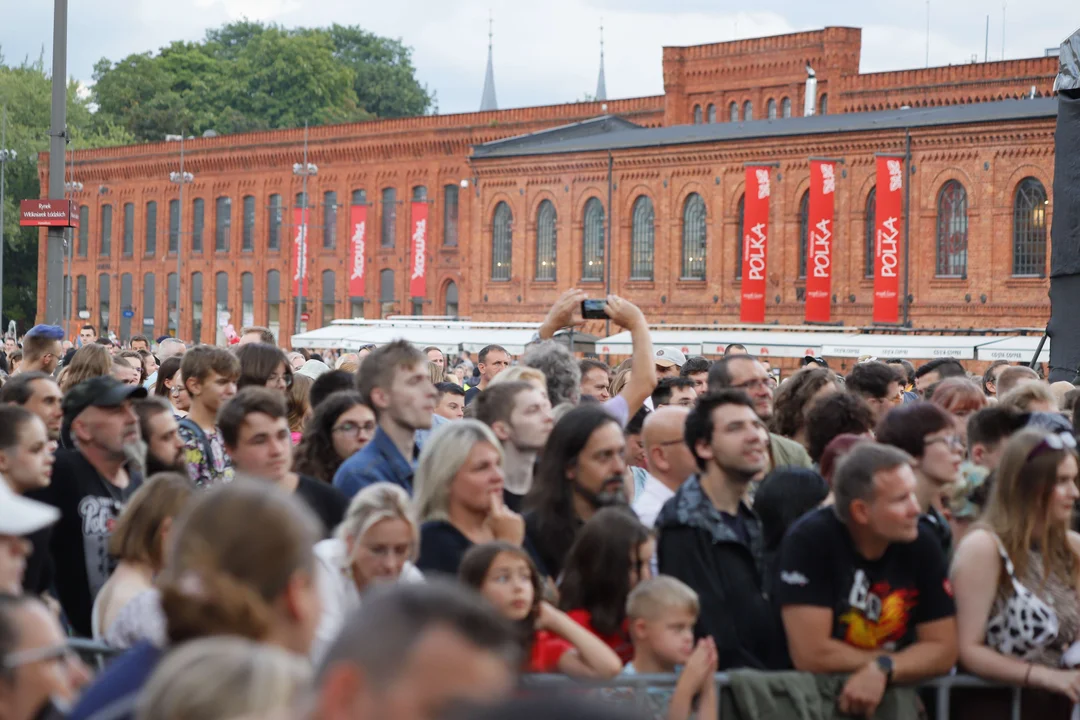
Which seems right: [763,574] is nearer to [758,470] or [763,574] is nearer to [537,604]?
[758,470]

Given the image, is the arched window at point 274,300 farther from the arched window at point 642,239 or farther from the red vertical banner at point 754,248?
the red vertical banner at point 754,248

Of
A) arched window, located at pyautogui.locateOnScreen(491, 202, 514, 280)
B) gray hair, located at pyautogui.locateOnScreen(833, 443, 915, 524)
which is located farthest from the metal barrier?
arched window, located at pyautogui.locateOnScreen(491, 202, 514, 280)

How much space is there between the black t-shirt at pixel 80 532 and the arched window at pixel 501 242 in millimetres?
53037

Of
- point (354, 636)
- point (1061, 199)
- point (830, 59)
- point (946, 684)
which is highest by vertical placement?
point (830, 59)

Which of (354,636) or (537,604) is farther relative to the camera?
(537,604)

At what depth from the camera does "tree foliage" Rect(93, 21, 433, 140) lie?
323 feet

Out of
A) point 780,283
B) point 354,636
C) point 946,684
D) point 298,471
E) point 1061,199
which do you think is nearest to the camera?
point 354,636

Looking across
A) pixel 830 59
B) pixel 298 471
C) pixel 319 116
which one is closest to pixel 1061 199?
pixel 298 471

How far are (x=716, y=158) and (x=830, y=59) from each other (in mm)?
13270

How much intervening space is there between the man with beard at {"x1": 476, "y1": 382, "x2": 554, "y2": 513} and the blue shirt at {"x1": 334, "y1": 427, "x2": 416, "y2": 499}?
1.43 ft

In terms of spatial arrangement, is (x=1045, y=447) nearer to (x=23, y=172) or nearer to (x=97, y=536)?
(x=97, y=536)

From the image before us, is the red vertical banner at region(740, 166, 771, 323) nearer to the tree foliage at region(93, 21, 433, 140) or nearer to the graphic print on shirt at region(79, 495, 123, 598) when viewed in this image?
the graphic print on shirt at region(79, 495, 123, 598)

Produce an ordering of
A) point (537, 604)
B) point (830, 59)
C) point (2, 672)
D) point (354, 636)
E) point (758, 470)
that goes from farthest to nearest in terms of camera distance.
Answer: point (830, 59)
point (758, 470)
point (537, 604)
point (2, 672)
point (354, 636)

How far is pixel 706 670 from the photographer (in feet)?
19.5
